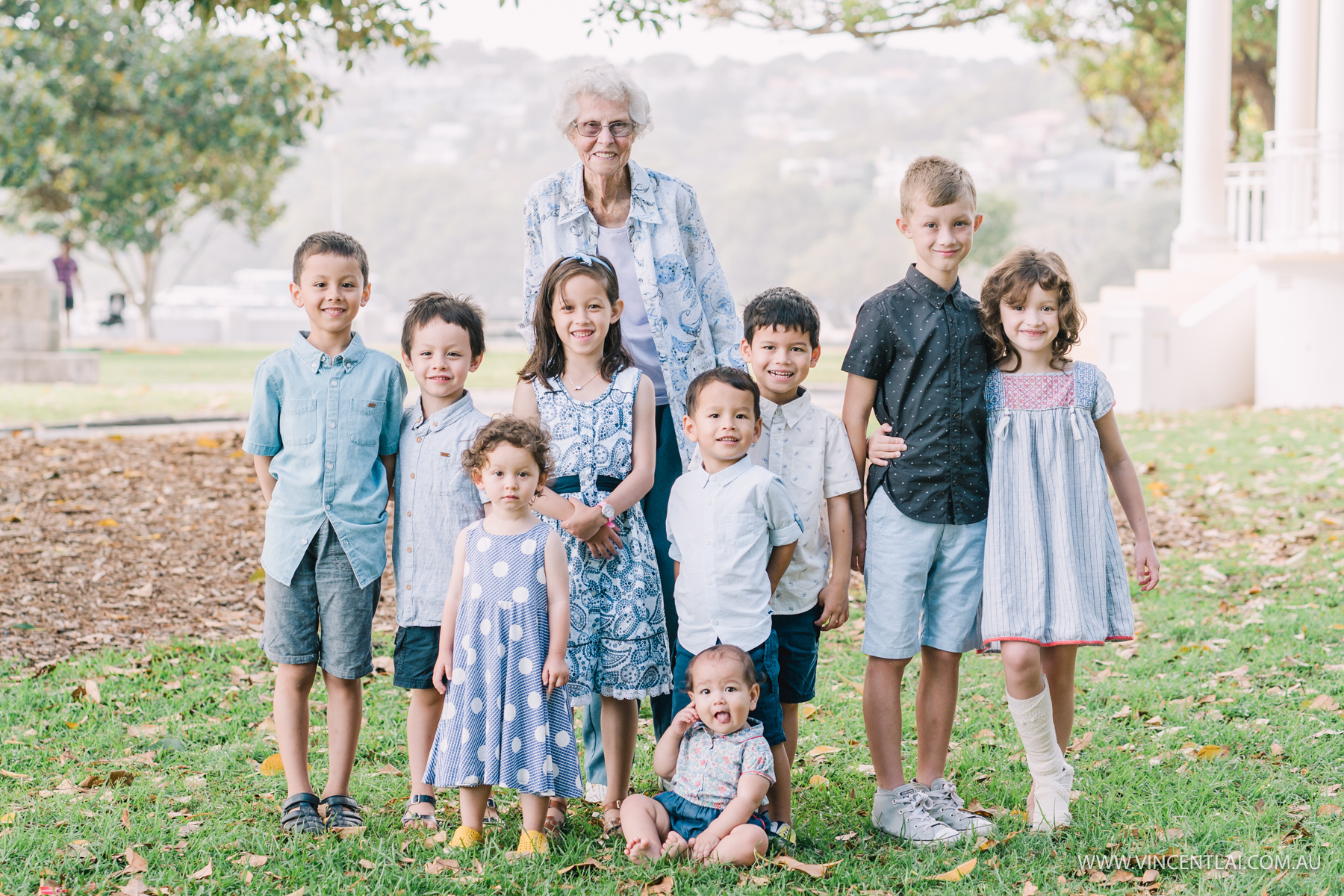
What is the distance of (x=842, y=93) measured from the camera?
5207 inches

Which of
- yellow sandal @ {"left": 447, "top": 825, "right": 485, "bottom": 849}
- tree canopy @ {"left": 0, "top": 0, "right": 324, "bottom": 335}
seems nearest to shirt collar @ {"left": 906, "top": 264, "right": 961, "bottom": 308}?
yellow sandal @ {"left": 447, "top": 825, "right": 485, "bottom": 849}

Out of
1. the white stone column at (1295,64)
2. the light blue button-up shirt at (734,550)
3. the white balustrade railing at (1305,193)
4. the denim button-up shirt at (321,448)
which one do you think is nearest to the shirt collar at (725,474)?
the light blue button-up shirt at (734,550)

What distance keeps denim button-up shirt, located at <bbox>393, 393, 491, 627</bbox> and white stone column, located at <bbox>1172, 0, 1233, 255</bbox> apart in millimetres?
14920

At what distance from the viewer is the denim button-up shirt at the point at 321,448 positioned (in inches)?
141

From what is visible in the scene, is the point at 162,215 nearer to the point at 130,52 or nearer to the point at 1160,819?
the point at 130,52

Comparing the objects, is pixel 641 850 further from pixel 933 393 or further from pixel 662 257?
pixel 662 257

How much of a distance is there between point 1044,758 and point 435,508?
188 centimetres

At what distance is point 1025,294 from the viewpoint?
11.5ft

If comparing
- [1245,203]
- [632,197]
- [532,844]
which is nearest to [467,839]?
[532,844]

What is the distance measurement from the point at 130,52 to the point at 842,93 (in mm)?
116663

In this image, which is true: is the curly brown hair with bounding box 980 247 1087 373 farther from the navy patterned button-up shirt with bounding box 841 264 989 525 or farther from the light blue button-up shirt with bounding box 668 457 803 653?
the light blue button-up shirt with bounding box 668 457 803 653

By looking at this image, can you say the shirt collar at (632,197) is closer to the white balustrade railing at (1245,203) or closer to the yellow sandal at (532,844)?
the yellow sandal at (532,844)

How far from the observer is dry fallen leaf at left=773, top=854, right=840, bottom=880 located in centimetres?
326

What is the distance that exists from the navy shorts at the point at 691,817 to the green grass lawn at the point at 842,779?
143 millimetres
